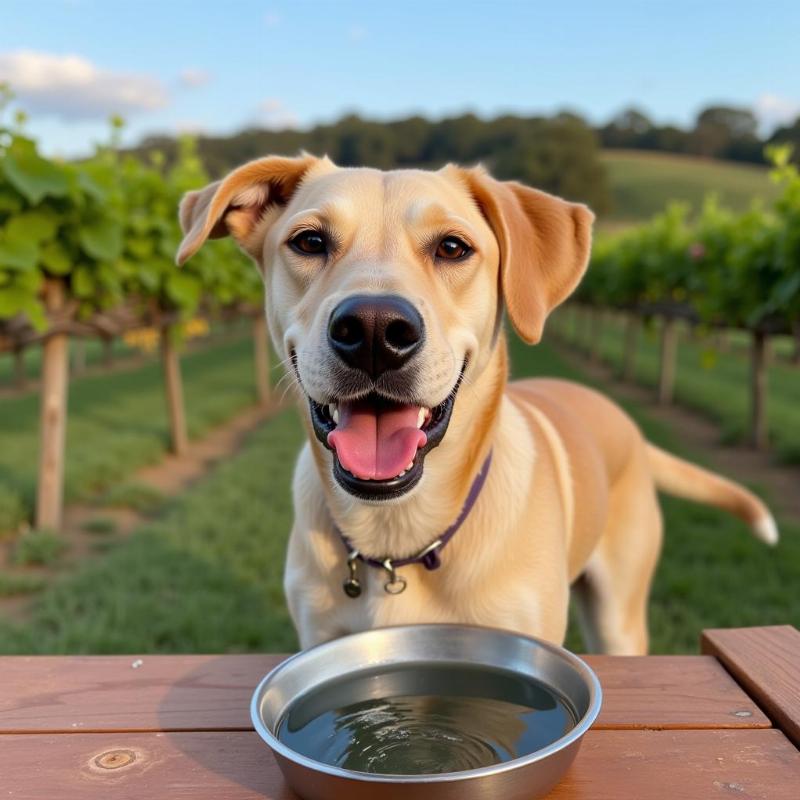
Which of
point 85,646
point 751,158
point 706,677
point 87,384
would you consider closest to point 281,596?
point 85,646

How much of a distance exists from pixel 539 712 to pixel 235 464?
711 centimetres

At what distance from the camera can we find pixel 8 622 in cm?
445

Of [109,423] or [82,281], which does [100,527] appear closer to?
[82,281]

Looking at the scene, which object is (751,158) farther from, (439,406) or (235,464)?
(439,406)

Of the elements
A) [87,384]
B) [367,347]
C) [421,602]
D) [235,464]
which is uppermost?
[367,347]

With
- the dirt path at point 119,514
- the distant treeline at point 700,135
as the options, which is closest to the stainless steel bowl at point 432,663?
the dirt path at point 119,514

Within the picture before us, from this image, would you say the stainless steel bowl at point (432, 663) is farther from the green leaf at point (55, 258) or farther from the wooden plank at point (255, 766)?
the green leaf at point (55, 258)

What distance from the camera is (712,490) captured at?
362 cm

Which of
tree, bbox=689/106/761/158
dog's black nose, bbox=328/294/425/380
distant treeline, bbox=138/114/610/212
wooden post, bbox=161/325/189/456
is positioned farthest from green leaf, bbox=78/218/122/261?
tree, bbox=689/106/761/158

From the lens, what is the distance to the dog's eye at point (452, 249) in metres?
2.30

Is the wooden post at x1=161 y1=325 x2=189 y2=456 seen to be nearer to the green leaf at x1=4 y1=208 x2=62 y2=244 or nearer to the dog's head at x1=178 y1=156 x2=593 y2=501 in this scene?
the green leaf at x1=4 y1=208 x2=62 y2=244

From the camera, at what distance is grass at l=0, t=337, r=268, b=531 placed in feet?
24.3

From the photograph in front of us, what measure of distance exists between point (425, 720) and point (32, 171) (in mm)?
5169

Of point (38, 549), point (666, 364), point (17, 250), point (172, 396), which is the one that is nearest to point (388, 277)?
point (17, 250)
